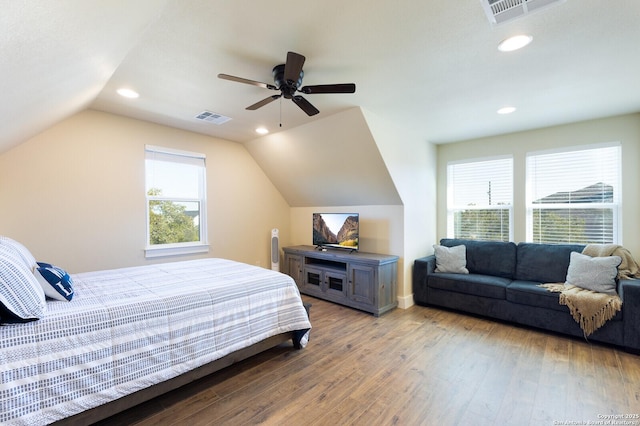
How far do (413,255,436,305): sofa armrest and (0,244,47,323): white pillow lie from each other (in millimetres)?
3862

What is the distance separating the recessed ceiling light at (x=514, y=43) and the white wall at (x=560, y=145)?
2.49 meters

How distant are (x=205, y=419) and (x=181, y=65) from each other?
259 cm

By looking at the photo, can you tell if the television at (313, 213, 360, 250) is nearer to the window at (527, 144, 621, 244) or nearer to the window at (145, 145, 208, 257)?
the window at (145, 145, 208, 257)

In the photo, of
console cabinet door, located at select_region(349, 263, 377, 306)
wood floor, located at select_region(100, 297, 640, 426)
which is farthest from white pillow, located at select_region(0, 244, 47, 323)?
console cabinet door, located at select_region(349, 263, 377, 306)

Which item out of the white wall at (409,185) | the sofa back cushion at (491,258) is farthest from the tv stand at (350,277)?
the sofa back cushion at (491,258)

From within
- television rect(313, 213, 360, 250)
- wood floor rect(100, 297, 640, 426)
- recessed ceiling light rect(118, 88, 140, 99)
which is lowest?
wood floor rect(100, 297, 640, 426)

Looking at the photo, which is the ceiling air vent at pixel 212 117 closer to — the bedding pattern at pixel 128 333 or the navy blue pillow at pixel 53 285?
the bedding pattern at pixel 128 333

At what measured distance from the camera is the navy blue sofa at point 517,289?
2.73 metres

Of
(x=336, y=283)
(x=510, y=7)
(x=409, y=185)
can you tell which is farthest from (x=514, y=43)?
(x=336, y=283)

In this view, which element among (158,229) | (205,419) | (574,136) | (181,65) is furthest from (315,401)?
(574,136)

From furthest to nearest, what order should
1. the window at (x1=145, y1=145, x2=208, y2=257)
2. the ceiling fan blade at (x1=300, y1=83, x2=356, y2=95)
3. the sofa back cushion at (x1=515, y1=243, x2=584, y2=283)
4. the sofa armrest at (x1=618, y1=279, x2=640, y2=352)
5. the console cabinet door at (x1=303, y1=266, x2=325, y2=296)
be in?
the console cabinet door at (x1=303, y1=266, x2=325, y2=296), the window at (x1=145, y1=145, x2=208, y2=257), the sofa back cushion at (x1=515, y1=243, x2=584, y2=283), the sofa armrest at (x1=618, y1=279, x2=640, y2=352), the ceiling fan blade at (x1=300, y1=83, x2=356, y2=95)

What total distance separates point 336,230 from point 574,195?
126 inches

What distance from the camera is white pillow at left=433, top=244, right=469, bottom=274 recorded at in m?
4.05

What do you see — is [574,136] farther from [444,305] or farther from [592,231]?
[444,305]
